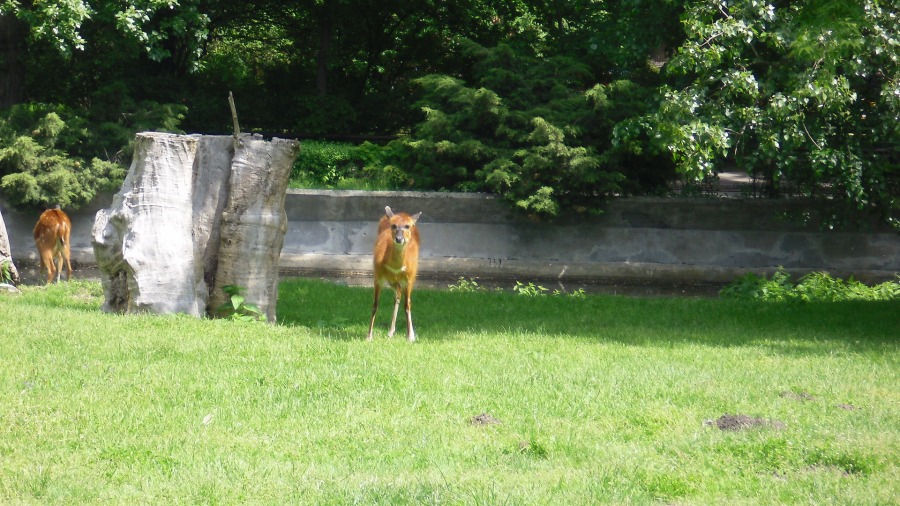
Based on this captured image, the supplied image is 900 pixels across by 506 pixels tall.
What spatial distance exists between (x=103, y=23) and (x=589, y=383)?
581 inches

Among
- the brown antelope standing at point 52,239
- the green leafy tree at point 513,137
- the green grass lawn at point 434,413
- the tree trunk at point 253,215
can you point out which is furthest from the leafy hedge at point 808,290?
the brown antelope standing at point 52,239

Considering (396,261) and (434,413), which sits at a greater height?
(396,261)

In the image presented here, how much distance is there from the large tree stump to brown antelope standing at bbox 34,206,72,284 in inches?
218

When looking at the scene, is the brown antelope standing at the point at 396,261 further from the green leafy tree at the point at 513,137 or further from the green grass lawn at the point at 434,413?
the green leafy tree at the point at 513,137

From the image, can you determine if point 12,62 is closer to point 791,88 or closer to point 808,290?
point 791,88

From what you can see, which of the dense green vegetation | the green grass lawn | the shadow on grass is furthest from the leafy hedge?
the green grass lawn

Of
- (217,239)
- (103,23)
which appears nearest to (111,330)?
(217,239)

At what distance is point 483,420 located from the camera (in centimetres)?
709

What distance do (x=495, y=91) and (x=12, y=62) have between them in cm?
1012

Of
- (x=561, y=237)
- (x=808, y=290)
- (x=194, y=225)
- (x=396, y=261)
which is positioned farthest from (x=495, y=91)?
(x=194, y=225)

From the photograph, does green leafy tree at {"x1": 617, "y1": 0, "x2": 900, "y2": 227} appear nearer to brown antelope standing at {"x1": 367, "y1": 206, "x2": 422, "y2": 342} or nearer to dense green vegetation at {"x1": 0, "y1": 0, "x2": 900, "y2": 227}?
dense green vegetation at {"x1": 0, "y1": 0, "x2": 900, "y2": 227}

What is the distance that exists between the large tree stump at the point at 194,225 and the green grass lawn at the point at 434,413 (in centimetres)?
59

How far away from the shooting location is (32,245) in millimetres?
19344

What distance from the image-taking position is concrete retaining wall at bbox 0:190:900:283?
59.3 ft
